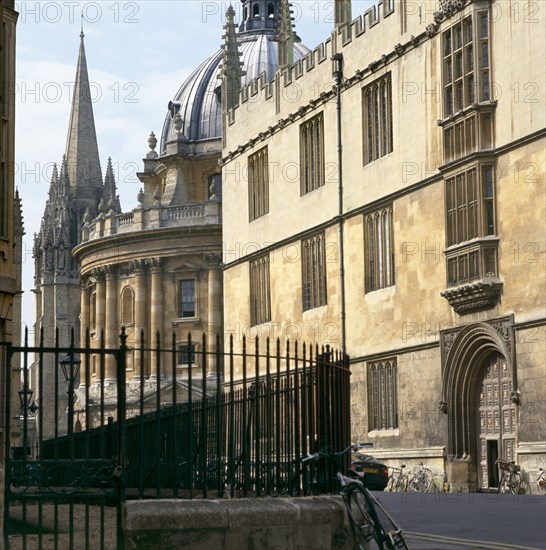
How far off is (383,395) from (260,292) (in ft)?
32.2

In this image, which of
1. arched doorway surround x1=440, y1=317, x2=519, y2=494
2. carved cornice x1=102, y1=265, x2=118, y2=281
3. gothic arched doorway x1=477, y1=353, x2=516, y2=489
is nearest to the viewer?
gothic arched doorway x1=477, y1=353, x2=516, y2=489

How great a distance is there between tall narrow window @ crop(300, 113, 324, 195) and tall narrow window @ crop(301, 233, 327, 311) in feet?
5.09

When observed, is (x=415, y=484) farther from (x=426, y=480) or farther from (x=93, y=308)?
(x=93, y=308)

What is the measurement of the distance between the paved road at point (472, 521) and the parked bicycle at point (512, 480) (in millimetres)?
1277

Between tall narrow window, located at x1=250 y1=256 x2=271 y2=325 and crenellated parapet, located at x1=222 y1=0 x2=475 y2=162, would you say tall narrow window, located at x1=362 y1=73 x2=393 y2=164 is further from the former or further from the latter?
tall narrow window, located at x1=250 y1=256 x2=271 y2=325

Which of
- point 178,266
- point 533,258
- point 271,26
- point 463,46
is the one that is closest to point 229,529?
point 533,258

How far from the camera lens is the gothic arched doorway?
104ft

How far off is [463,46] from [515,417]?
8.30m

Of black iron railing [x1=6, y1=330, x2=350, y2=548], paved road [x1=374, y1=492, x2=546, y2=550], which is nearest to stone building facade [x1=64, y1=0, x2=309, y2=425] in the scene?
paved road [x1=374, y1=492, x2=546, y2=550]

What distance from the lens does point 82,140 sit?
118000 mm

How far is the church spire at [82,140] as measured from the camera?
11731cm

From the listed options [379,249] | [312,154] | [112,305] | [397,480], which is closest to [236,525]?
[397,480]

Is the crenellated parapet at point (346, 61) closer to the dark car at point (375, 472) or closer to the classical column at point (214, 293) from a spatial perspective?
the dark car at point (375, 472)

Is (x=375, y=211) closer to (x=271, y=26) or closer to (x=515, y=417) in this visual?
(x=515, y=417)
